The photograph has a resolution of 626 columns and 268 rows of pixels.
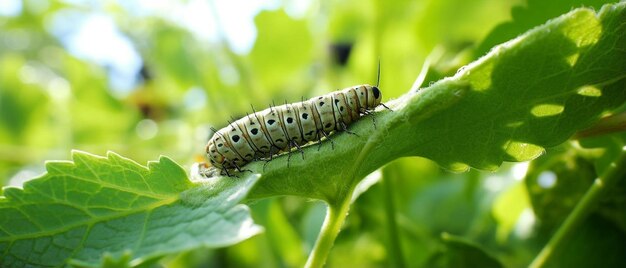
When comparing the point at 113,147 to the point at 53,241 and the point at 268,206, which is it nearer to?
the point at 268,206

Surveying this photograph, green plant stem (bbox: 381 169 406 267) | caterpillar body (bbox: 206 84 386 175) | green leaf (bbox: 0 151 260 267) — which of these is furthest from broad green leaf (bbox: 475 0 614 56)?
green leaf (bbox: 0 151 260 267)

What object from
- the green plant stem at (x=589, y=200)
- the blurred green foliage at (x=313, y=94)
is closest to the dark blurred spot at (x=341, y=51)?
the blurred green foliage at (x=313, y=94)

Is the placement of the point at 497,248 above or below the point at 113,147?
below

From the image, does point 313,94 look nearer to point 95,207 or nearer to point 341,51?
point 341,51

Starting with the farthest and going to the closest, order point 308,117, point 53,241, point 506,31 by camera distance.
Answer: point 308,117
point 506,31
point 53,241

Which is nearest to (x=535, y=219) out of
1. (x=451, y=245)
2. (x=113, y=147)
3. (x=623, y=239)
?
(x=623, y=239)

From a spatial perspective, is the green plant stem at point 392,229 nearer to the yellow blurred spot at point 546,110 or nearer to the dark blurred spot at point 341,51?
the yellow blurred spot at point 546,110

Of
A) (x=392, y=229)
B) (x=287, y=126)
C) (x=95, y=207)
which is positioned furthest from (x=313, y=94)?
(x=95, y=207)
